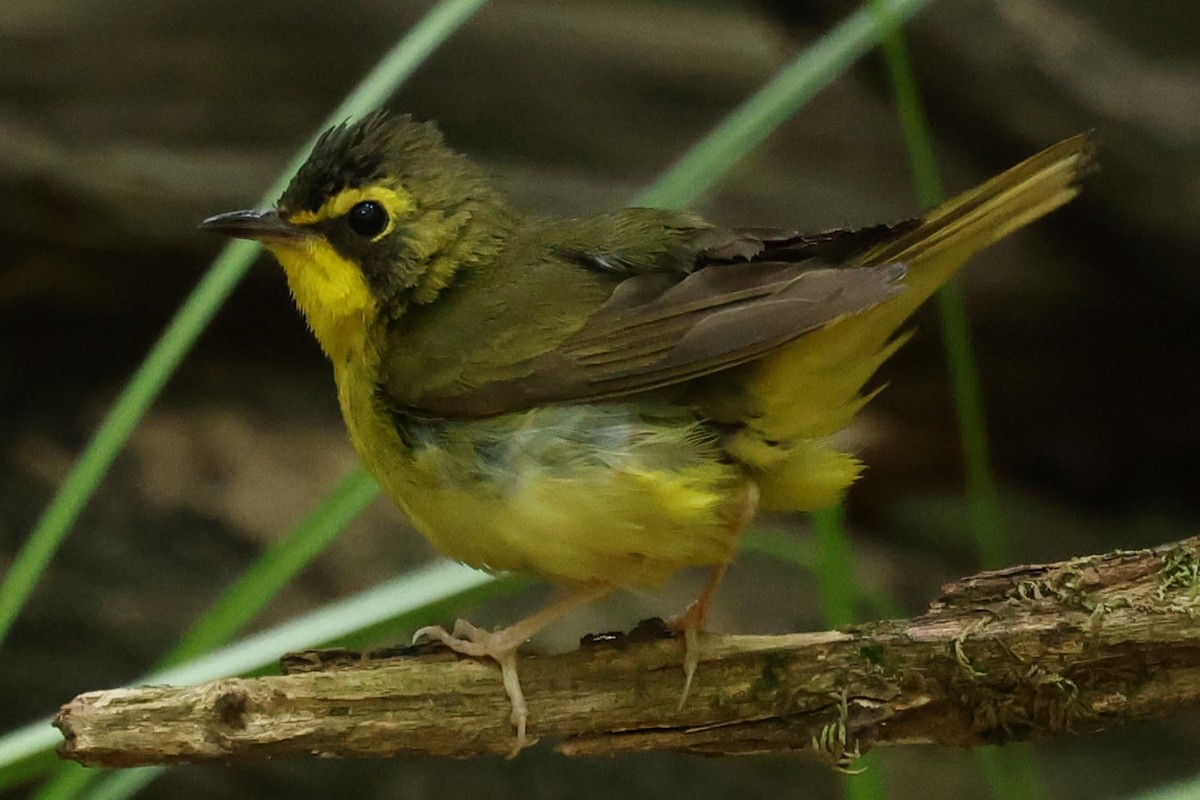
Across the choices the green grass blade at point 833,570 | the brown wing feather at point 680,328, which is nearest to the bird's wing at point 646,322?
the brown wing feather at point 680,328

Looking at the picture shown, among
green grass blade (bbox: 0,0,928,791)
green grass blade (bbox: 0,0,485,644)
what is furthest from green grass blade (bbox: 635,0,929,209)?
green grass blade (bbox: 0,0,485,644)

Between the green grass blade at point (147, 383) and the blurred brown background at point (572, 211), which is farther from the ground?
the blurred brown background at point (572, 211)

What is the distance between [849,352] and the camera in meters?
1.86

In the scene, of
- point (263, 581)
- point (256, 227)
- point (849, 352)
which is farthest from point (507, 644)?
point (256, 227)

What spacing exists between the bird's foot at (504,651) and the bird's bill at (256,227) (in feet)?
2.14

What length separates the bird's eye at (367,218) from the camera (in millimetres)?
2068

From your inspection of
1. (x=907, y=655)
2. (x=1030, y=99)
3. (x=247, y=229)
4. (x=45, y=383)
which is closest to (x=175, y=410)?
(x=45, y=383)

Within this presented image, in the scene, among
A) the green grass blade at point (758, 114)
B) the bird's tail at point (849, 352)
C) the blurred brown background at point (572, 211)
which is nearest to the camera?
the bird's tail at point (849, 352)

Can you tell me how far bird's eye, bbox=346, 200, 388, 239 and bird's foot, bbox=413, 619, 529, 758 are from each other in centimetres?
63

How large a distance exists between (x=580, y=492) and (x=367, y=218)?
1.96 feet

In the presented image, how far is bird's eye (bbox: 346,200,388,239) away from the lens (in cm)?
207

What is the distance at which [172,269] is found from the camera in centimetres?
394

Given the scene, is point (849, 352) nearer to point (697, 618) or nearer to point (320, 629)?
point (697, 618)

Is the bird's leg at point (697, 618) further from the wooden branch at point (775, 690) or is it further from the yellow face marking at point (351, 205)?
the yellow face marking at point (351, 205)
